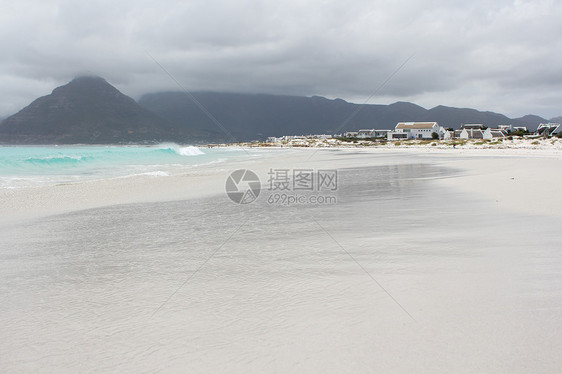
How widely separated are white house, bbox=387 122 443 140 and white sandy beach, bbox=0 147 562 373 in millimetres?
117632

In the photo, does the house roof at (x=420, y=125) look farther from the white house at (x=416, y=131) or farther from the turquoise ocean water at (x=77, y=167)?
the turquoise ocean water at (x=77, y=167)

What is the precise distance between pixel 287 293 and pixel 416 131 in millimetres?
125025

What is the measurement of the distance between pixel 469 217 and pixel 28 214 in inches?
379

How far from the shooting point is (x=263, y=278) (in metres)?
4.38

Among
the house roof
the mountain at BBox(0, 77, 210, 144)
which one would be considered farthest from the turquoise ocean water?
the mountain at BBox(0, 77, 210, 144)

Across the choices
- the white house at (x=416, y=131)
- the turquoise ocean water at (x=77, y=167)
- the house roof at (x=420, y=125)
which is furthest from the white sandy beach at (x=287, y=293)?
the house roof at (x=420, y=125)

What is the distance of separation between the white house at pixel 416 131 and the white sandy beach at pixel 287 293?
118 meters

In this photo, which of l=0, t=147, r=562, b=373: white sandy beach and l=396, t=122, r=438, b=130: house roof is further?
l=396, t=122, r=438, b=130: house roof

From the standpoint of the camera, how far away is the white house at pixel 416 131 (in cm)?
11831

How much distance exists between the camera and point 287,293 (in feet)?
12.7

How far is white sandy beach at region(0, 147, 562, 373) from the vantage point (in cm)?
272

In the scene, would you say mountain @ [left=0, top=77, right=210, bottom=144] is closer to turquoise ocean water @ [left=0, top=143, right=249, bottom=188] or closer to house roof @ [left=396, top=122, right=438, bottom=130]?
house roof @ [left=396, top=122, right=438, bottom=130]

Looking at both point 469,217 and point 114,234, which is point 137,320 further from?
point 469,217

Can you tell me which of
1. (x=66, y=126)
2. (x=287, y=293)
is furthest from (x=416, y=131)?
(x=66, y=126)
